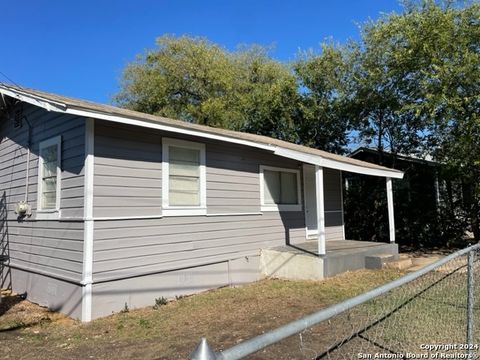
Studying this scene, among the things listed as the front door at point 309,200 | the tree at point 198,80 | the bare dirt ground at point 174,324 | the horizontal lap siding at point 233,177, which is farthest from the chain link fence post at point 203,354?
the tree at point 198,80

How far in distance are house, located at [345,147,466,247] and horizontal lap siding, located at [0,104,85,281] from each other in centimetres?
1165

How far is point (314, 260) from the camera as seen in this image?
8914 millimetres

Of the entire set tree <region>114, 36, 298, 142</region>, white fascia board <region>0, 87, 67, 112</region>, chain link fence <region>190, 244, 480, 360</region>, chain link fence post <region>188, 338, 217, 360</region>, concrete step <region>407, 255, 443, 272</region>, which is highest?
tree <region>114, 36, 298, 142</region>

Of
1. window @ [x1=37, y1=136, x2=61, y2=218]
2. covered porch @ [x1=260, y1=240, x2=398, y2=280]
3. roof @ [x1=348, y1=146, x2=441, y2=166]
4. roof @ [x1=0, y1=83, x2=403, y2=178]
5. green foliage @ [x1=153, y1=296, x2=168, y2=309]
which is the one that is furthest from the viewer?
roof @ [x1=348, y1=146, x2=441, y2=166]

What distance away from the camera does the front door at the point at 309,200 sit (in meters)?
11.7

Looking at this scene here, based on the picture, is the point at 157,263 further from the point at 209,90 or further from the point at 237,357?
the point at 209,90

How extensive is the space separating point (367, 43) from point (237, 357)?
16.3 m

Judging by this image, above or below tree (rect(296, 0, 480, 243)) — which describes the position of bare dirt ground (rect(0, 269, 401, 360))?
below

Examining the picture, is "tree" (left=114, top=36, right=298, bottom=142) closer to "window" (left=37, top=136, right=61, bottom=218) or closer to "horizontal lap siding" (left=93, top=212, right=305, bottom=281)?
"horizontal lap siding" (left=93, top=212, right=305, bottom=281)

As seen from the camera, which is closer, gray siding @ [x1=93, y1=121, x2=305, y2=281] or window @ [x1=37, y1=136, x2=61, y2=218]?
gray siding @ [x1=93, y1=121, x2=305, y2=281]

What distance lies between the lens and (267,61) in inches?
1023

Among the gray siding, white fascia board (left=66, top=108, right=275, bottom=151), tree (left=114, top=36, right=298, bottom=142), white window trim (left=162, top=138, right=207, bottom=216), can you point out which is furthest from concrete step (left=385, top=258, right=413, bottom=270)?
tree (left=114, top=36, right=298, bottom=142)

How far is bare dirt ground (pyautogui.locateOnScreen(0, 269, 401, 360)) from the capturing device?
5027 mm

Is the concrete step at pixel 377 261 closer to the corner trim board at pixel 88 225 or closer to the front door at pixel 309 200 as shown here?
the front door at pixel 309 200
